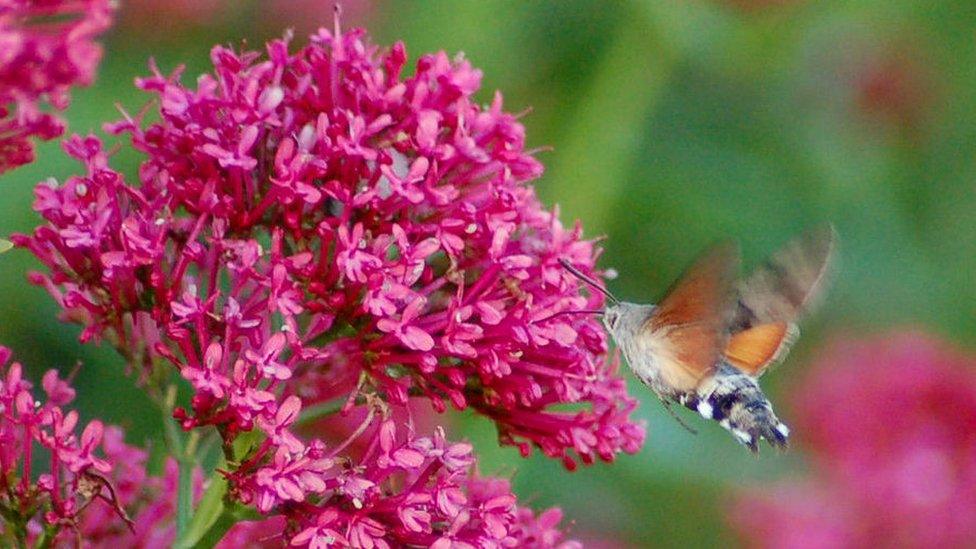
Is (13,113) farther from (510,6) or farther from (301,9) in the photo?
(301,9)

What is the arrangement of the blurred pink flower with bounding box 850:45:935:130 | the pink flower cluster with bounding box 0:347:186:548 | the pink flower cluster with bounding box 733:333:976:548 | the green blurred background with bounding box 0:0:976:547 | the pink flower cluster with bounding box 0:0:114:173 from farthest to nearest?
the blurred pink flower with bounding box 850:45:935:130, the green blurred background with bounding box 0:0:976:547, the pink flower cluster with bounding box 733:333:976:548, the pink flower cluster with bounding box 0:347:186:548, the pink flower cluster with bounding box 0:0:114:173

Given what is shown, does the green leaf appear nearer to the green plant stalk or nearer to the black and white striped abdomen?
the black and white striped abdomen

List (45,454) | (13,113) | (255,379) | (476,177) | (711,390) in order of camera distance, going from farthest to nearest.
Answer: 1. (45,454)
2. (711,390)
3. (476,177)
4. (255,379)
5. (13,113)

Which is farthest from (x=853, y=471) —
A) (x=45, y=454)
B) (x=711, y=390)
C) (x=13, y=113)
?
(x=13, y=113)

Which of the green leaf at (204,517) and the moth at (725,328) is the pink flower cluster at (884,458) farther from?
the green leaf at (204,517)

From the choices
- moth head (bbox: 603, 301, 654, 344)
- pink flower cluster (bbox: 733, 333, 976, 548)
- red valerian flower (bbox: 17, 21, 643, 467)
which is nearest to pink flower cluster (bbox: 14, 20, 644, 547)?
red valerian flower (bbox: 17, 21, 643, 467)

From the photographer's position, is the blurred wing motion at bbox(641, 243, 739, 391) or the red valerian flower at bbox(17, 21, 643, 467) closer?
the red valerian flower at bbox(17, 21, 643, 467)
